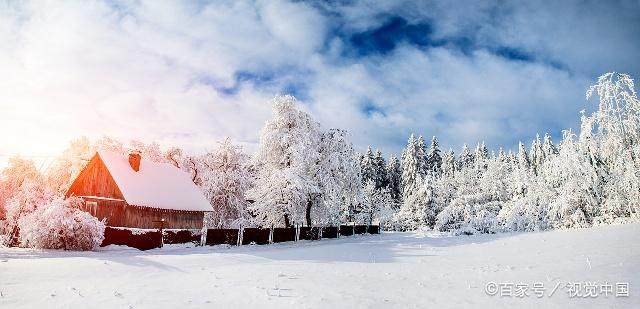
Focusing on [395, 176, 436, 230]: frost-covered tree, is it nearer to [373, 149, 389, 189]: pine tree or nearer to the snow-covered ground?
[373, 149, 389, 189]: pine tree

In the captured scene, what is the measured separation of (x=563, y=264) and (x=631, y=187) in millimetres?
6578

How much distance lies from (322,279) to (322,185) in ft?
77.4

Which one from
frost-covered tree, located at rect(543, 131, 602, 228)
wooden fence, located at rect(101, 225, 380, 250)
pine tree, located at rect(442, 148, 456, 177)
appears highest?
pine tree, located at rect(442, 148, 456, 177)

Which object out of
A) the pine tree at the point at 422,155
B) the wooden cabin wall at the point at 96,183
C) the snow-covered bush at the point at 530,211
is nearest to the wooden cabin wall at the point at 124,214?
the wooden cabin wall at the point at 96,183

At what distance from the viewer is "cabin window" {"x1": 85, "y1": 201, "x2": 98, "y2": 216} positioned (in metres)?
32.7

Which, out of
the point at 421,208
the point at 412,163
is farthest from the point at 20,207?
the point at 412,163

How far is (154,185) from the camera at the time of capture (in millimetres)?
34156

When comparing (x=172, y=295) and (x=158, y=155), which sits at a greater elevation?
(x=158, y=155)

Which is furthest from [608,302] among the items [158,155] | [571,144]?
[158,155]

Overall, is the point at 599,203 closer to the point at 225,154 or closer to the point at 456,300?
the point at 456,300

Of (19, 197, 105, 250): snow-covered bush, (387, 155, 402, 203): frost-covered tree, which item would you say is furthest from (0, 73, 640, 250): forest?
(387, 155, 402, 203): frost-covered tree

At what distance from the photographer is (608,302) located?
9.46 m
